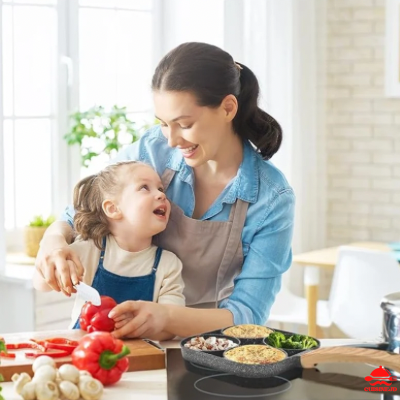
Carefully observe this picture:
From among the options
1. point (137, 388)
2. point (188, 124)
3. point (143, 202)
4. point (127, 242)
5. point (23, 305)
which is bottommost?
point (23, 305)

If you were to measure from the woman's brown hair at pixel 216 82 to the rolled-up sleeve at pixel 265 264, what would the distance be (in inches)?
7.3

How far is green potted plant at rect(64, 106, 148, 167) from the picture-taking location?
14.5 feet

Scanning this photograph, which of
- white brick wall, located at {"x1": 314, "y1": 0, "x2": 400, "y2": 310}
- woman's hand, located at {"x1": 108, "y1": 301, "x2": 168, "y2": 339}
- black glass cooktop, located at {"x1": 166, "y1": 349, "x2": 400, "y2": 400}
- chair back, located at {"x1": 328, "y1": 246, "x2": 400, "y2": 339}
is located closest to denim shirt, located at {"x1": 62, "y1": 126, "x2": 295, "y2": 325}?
woman's hand, located at {"x1": 108, "y1": 301, "x2": 168, "y2": 339}

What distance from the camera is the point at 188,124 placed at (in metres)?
2.23

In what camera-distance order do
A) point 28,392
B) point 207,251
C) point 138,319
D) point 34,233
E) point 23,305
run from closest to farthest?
point 28,392 → point 138,319 → point 207,251 → point 23,305 → point 34,233

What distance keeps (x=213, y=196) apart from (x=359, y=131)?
10.0 ft

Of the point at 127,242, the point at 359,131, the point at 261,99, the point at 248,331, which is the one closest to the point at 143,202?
the point at 127,242

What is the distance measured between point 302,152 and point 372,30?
2.67ft

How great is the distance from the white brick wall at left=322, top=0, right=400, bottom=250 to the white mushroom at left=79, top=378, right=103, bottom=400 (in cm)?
378

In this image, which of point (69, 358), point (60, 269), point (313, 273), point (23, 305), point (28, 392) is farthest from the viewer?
point (313, 273)

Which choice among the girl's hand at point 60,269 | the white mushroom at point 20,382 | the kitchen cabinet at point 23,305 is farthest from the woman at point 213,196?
the kitchen cabinet at point 23,305

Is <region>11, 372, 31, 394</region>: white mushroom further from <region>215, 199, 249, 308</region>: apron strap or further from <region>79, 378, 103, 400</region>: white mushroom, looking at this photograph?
<region>215, 199, 249, 308</region>: apron strap

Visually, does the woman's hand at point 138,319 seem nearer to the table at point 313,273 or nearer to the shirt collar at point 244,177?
the shirt collar at point 244,177

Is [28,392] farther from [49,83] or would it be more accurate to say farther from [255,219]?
[49,83]
